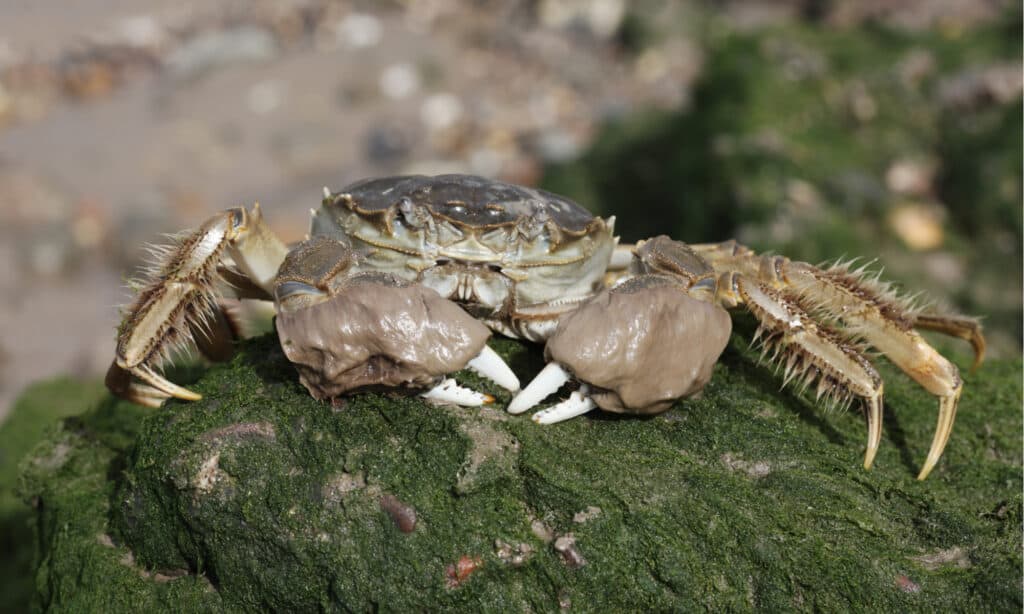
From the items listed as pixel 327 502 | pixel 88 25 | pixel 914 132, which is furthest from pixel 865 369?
pixel 88 25

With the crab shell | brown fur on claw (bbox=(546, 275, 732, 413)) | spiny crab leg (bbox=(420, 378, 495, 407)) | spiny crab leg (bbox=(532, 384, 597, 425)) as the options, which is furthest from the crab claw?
spiny crab leg (bbox=(420, 378, 495, 407))

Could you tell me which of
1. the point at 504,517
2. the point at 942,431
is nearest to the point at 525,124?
the point at 942,431

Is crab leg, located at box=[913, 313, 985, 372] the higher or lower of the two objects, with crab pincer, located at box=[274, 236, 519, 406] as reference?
lower

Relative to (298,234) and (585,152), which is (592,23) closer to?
(585,152)

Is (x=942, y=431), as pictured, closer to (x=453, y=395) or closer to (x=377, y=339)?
(x=453, y=395)

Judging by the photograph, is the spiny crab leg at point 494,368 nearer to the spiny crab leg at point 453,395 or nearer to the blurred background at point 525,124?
the spiny crab leg at point 453,395

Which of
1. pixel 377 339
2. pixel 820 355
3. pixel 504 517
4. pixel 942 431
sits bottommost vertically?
pixel 942 431

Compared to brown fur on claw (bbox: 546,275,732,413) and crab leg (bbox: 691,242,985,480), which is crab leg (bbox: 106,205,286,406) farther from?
crab leg (bbox: 691,242,985,480)
